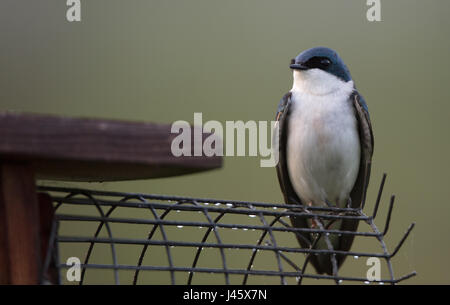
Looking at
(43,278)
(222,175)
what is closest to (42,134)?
(43,278)

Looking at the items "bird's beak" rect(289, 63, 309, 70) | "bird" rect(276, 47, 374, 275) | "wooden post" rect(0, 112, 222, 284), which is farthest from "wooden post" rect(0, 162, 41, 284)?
"bird's beak" rect(289, 63, 309, 70)

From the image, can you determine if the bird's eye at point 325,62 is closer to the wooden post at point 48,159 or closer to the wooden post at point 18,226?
the wooden post at point 48,159

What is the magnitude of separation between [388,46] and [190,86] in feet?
3.68

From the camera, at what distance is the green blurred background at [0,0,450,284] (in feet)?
11.7

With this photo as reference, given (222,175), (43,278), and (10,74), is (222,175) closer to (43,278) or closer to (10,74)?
(10,74)

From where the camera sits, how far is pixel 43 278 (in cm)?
128

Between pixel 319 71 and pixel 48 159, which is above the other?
pixel 319 71

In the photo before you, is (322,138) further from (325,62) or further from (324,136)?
(325,62)

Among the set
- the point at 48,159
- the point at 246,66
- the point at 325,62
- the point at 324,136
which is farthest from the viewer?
the point at 246,66

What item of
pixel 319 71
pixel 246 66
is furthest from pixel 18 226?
pixel 246 66

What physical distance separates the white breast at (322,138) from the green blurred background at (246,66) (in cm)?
64

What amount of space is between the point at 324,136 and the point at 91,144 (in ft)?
5.23

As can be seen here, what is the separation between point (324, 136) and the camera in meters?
2.68

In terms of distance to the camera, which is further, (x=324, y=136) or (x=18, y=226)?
(x=324, y=136)
